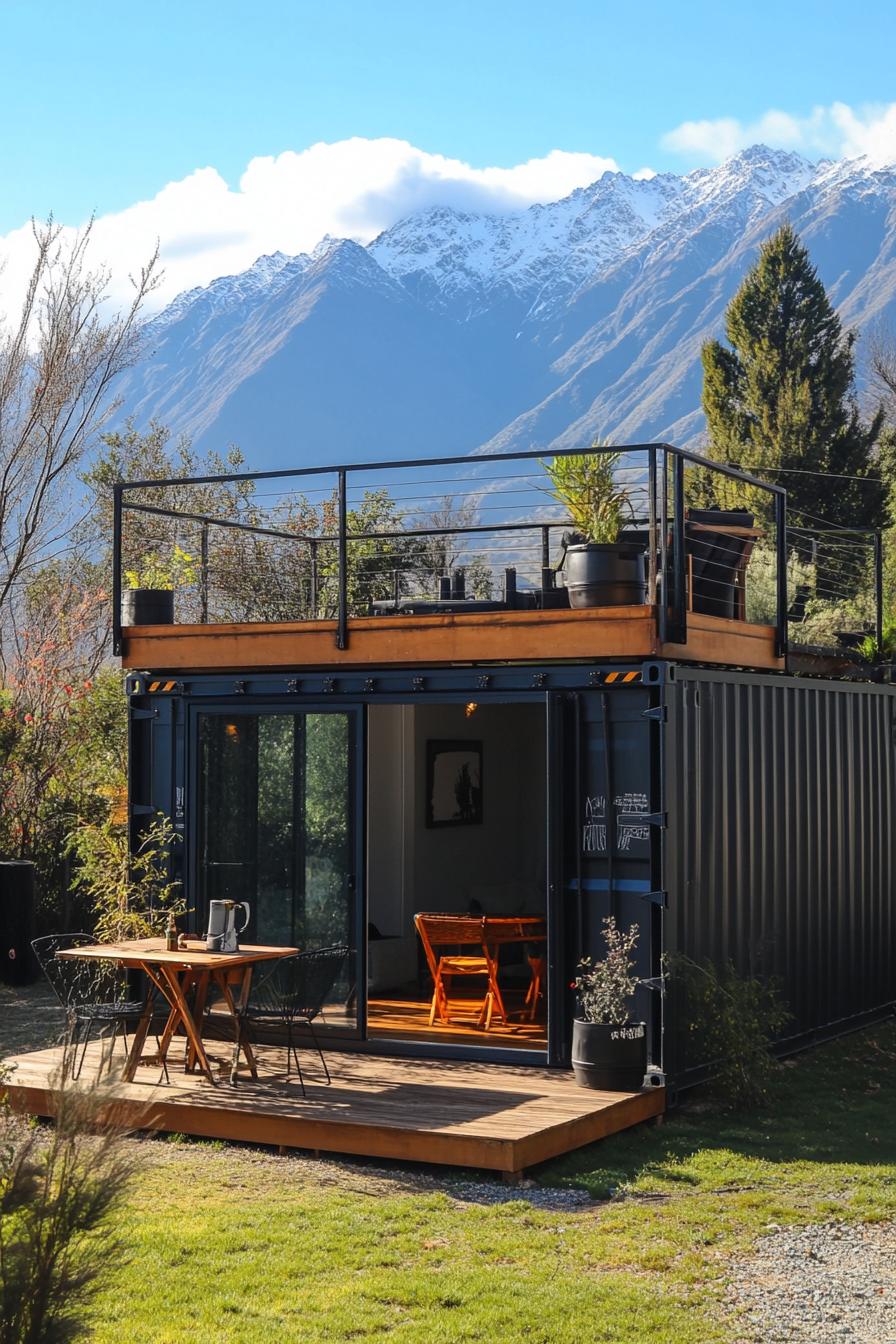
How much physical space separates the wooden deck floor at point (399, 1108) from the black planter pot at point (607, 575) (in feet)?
7.99

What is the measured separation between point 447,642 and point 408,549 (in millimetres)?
10859

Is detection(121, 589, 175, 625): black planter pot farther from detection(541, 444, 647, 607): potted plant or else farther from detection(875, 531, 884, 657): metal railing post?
detection(875, 531, 884, 657): metal railing post

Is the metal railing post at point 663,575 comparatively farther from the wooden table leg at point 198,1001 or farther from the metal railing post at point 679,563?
the wooden table leg at point 198,1001

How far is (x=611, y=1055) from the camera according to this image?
7992 millimetres

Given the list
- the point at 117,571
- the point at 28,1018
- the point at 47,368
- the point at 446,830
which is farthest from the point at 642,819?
the point at 47,368

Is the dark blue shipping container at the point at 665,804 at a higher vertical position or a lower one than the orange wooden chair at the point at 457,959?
higher

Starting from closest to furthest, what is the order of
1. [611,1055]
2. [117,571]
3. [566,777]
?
1. [611,1055]
2. [566,777]
3. [117,571]

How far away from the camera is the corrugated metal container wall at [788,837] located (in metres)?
8.56

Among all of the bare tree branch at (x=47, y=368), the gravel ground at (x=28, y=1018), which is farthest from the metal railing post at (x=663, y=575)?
the bare tree branch at (x=47, y=368)

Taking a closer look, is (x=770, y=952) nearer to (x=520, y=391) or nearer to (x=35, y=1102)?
(x=35, y=1102)

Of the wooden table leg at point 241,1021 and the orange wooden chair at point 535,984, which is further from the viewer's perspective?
the orange wooden chair at point 535,984

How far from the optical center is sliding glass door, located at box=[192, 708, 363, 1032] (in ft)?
30.1

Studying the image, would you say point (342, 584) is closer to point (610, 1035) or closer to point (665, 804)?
point (665, 804)

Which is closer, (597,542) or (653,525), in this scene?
(653,525)
